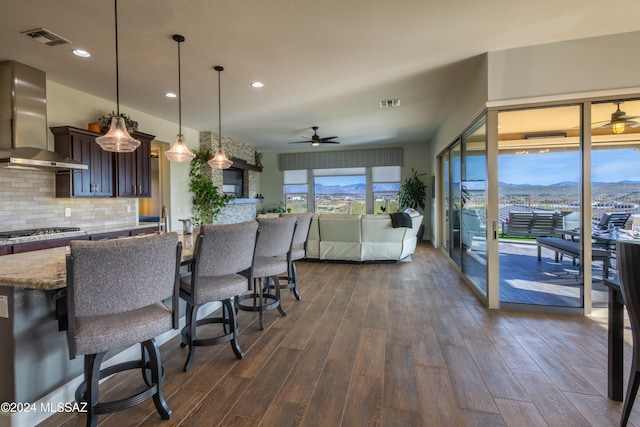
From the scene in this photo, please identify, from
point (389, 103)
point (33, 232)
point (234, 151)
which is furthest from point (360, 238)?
point (33, 232)

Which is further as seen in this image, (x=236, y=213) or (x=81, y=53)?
(x=236, y=213)

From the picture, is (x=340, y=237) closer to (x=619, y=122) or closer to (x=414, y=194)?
(x=414, y=194)

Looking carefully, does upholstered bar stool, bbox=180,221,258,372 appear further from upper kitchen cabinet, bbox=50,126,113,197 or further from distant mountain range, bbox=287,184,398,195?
distant mountain range, bbox=287,184,398,195

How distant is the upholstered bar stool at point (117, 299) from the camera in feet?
4.28

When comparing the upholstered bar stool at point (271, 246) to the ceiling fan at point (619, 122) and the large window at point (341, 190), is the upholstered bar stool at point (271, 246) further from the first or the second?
the large window at point (341, 190)

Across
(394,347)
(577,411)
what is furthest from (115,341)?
(577,411)

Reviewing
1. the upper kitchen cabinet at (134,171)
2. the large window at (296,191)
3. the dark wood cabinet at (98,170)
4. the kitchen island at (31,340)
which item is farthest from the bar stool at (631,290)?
the large window at (296,191)

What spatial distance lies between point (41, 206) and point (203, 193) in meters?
2.93

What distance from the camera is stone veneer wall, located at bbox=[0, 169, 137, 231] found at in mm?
3473

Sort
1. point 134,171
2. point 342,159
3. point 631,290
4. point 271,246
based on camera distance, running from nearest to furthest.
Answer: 1. point 631,290
2. point 271,246
3. point 134,171
4. point 342,159

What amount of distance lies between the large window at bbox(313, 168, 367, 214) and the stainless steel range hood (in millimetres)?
6747

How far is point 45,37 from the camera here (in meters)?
2.80

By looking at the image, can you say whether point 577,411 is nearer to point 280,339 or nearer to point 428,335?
point 428,335

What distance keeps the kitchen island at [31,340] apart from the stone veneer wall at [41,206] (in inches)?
100
